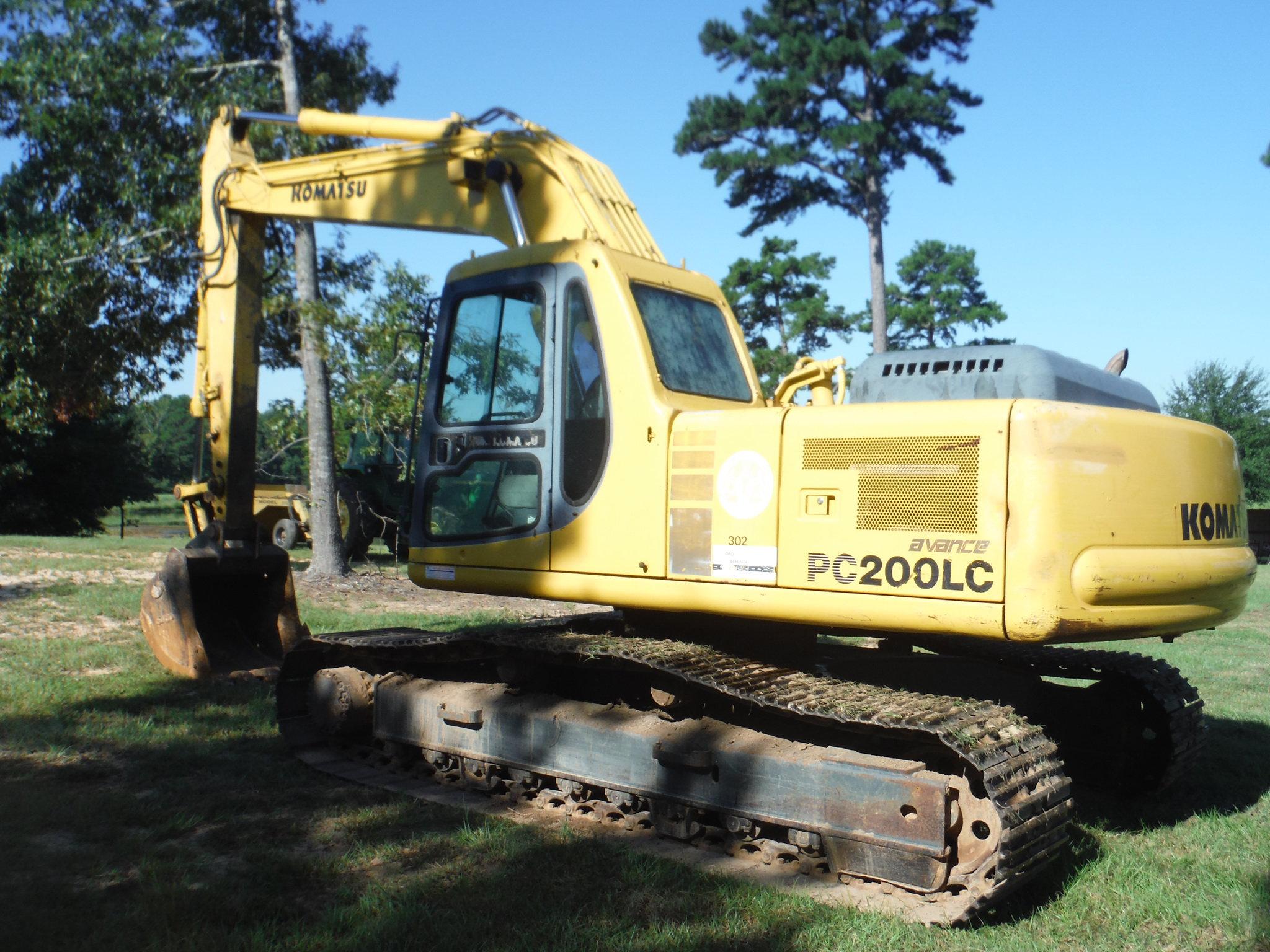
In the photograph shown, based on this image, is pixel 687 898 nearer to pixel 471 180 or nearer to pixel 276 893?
pixel 276 893

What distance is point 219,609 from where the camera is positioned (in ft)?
26.7

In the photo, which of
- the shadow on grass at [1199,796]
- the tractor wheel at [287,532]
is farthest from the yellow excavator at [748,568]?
the tractor wheel at [287,532]

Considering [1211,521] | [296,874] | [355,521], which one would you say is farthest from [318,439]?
[1211,521]

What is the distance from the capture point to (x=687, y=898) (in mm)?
4133

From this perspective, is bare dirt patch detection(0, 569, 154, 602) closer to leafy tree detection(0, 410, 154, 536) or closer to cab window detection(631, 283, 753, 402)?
cab window detection(631, 283, 753, 402)

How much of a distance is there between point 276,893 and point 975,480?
3106mm

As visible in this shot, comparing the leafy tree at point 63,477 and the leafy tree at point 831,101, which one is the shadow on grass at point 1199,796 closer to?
the leafy tree at point 831,101

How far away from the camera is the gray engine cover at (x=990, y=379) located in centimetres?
461

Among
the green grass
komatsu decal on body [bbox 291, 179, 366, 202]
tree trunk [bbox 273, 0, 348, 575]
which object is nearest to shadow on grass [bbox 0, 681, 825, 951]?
the green grass

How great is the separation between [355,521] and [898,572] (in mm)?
15101

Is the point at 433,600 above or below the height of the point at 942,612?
below

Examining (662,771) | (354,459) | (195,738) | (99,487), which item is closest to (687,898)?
(662,771)

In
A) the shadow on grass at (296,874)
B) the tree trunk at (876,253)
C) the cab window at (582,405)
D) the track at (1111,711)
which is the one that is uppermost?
the tree trunk at (876,253)

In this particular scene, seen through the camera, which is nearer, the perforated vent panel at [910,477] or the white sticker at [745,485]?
the perforated vent panel at [910,477]
